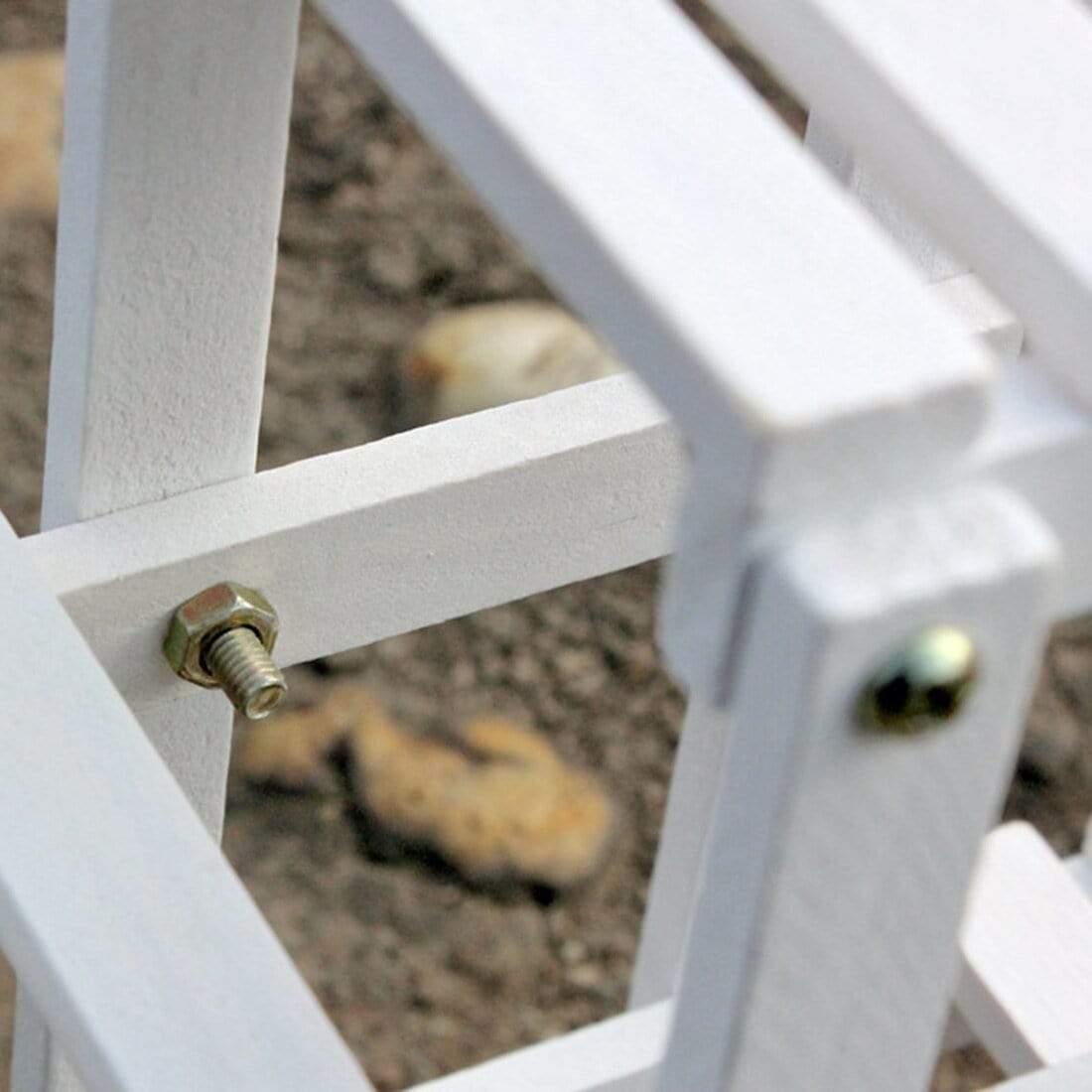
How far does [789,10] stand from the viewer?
0.32 m

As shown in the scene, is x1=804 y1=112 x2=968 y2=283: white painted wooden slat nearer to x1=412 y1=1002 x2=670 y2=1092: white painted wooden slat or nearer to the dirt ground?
x1=412 y1=1002 x2=670 y2=1092: white painted wooden slat

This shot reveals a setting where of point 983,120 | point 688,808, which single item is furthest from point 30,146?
point 983,120

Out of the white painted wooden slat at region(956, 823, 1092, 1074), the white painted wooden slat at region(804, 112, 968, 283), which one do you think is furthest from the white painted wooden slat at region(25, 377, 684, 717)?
the white painted wooden slat at region(956, 823, 1092, 1074)

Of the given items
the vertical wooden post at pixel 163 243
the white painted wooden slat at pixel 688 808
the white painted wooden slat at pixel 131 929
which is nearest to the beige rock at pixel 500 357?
the white painted wooden slat at pixel 688 808

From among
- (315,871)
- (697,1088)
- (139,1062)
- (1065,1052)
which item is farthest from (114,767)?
(315,871)

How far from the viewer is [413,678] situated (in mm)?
1243

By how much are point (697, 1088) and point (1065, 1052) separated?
1.69 feet

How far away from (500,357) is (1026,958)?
0.59 meters

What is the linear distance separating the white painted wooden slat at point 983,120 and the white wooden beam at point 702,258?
0.02 m

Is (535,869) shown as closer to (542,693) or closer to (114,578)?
(542,693)

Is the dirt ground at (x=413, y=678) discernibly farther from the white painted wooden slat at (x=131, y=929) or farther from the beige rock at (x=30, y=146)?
the white painted wooden slat at (x=131, y=929)

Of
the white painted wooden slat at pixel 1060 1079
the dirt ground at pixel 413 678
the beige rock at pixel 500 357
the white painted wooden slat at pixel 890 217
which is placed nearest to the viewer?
the white painted wooden slat at pixel 1060 1079

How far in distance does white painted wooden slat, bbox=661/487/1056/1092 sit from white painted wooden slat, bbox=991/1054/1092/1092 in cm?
23

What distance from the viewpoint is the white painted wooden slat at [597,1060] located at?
2.41ft
